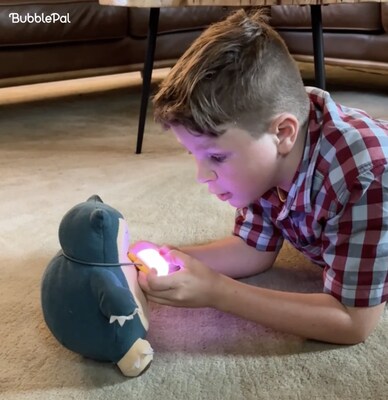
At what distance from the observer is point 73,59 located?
2094 millimetres

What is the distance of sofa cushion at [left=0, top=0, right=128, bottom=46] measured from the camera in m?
1.91

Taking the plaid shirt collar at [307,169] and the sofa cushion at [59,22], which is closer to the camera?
the plaid shirt collar at [307,169]

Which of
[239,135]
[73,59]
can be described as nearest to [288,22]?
[73,59]

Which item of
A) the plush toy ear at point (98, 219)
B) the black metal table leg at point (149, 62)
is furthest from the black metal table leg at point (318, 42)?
the plush toy ear at point (98, 219)

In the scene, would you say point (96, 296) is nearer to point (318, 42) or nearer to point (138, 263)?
point (138, 263)

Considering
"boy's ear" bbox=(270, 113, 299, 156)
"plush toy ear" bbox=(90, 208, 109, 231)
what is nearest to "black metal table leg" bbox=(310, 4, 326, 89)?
"boy's ear" bbox=(270, 113, 299, 156)

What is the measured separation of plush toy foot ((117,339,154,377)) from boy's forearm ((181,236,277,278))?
229 millimetres

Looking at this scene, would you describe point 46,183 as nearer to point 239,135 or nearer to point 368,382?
point 239,135

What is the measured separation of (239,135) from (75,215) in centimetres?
22

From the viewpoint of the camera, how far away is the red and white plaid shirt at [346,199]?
2.41 ft

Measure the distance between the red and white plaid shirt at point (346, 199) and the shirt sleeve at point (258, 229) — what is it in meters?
0.10

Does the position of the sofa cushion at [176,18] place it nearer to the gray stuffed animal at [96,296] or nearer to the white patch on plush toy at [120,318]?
the gray stuffed animal at [96,296]

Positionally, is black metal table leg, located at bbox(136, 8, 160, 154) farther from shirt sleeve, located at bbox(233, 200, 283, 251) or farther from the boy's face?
the boy's face

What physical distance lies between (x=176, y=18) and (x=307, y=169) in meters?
1.58
